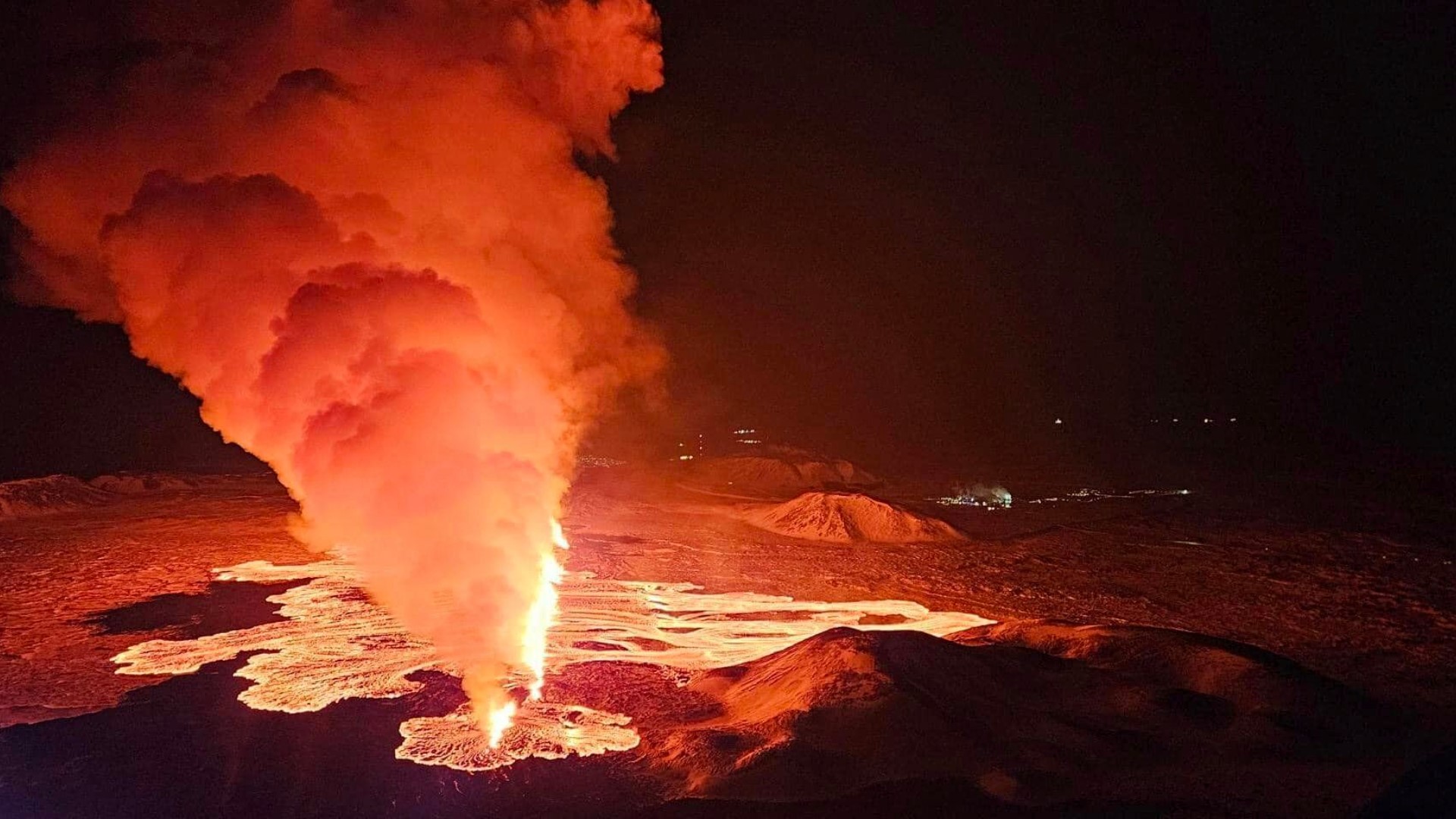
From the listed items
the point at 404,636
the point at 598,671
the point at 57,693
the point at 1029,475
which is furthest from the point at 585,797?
the point at 1029,475

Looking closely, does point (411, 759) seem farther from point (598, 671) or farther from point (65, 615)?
point (65, 615)

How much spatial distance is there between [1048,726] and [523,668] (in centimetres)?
682

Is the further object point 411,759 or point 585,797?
point 411,759

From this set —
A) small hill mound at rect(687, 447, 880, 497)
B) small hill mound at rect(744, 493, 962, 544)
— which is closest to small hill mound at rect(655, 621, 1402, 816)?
small hill mound at rect(744, 493, 962, 544)

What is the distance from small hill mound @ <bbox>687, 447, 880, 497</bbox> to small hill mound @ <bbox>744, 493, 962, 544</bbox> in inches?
409

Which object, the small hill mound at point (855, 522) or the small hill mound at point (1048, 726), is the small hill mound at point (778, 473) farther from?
the small hill mound at point (1048, 726)

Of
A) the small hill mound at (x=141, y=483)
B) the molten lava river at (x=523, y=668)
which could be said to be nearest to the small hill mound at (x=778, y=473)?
the molten lava river at (x=523, y=668)

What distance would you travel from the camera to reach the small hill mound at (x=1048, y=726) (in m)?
8.67

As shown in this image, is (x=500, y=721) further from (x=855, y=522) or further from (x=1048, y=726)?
(x=855, y=522)

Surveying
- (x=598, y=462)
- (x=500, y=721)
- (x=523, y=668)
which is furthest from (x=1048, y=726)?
(x=598, y=462)

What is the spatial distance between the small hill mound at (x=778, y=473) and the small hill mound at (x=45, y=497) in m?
23.0

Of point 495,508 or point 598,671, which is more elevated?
point 495,508

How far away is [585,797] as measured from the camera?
834 cm

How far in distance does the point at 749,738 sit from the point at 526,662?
14.1 ft
